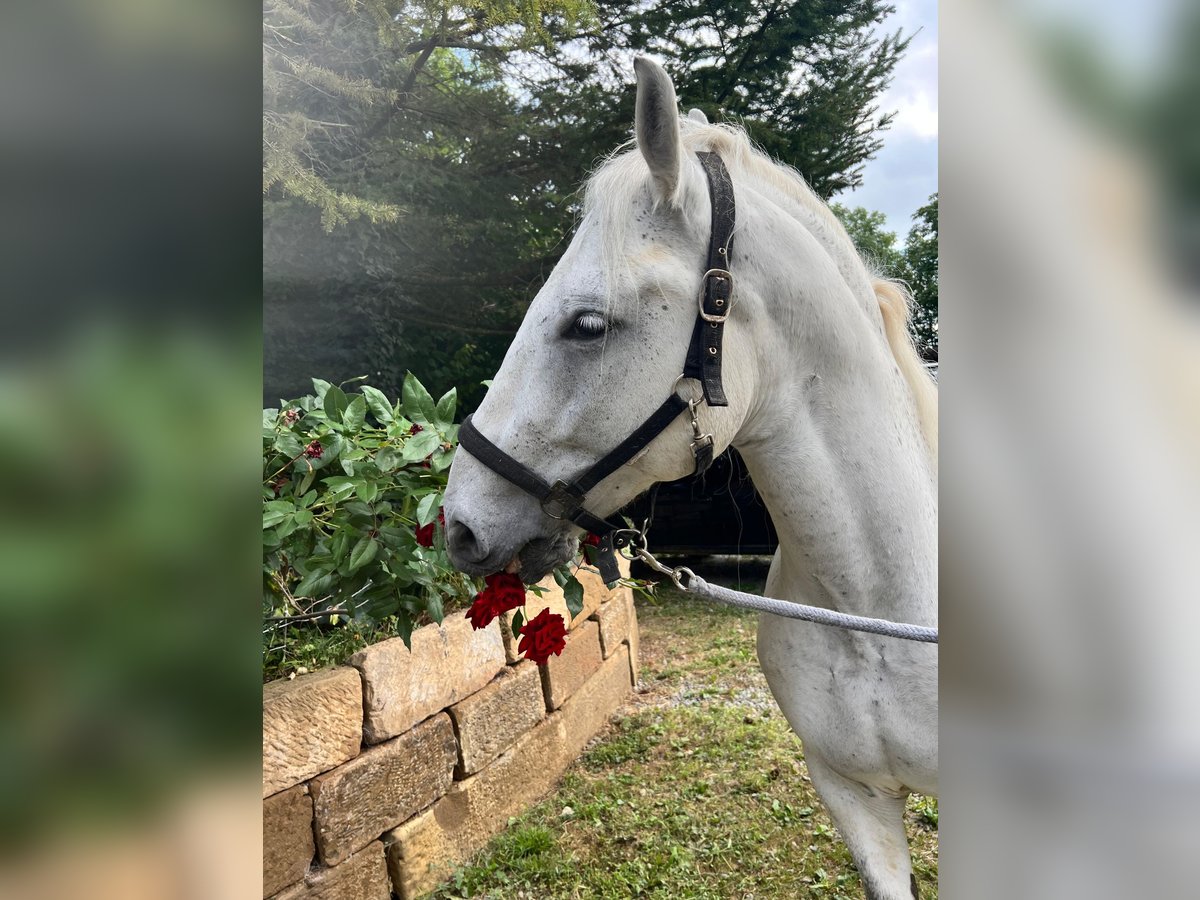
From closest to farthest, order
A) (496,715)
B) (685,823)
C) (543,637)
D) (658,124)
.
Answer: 1. (658,124)
2. (543,637)
3. (496,715)
4. (685,823)

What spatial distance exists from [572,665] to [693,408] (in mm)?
2436

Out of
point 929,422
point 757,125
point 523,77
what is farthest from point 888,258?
point 929,422

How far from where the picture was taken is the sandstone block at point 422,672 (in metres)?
2.05

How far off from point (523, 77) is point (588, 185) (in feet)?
15.5

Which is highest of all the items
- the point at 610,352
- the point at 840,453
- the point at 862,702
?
the point at 610,352

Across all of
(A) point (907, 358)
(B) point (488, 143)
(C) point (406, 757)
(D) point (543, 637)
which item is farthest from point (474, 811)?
(B) point (488, 143)

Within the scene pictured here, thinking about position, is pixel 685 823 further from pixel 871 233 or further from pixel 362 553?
pixel 871 233

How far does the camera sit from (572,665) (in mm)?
3279

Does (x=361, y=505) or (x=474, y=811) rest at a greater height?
(x=361, y=505)

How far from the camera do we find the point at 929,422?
1.31 m

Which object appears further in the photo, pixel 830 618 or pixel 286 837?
pixel 286 837

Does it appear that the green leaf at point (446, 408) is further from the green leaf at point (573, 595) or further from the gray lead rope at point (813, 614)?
the gray lead rope at point (813, 614)

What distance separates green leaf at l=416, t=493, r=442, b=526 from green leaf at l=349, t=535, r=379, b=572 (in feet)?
0.51
